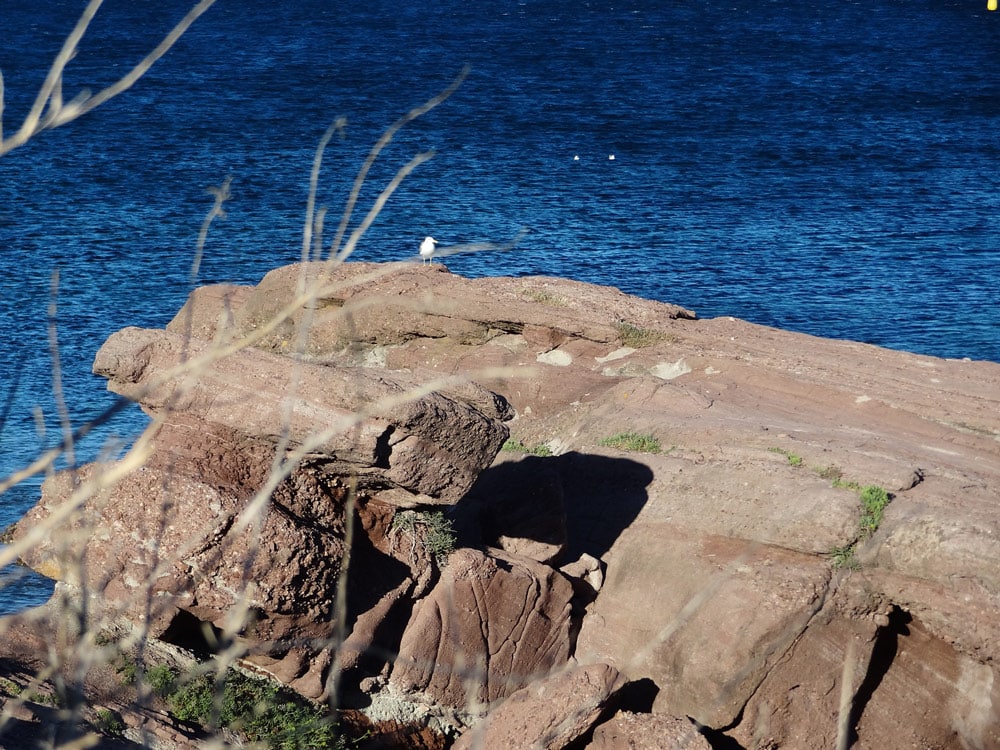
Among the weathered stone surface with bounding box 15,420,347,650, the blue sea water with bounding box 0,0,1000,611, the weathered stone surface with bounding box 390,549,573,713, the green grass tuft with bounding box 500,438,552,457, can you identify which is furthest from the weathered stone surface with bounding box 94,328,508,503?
the blue sea water with bounding box 0,0,1000,611

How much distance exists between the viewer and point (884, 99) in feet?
177

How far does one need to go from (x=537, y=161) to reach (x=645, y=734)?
34.0 metres

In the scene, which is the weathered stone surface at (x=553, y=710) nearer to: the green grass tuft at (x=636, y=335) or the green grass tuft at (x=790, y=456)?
the green grass tuft at (x=790, y=456)

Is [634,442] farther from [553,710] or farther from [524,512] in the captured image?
[553,710]

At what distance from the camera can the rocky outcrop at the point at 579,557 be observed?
37.2ft

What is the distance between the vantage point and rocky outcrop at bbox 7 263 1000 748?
1133cm

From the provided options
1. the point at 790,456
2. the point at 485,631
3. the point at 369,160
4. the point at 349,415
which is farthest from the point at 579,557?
the point at 369,160

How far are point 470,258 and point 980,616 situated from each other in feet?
76.0

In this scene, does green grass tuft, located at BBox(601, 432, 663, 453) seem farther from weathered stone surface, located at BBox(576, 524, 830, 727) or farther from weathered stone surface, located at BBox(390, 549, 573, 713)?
weathered stone surface, located at BBox(390, 549, 573, 713)

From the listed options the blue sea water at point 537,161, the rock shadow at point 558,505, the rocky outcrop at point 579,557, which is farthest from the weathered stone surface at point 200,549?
the blue sea water at point 537,161

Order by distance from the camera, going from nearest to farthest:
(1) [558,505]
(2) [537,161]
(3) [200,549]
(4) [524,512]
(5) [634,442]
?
(3) [200,549] < (1) [558,505] < (4) [524,512] < (5) [634,442] < (2) [537,161]

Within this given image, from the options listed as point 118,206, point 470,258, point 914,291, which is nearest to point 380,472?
point 470,258

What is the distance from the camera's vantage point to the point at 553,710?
11.8 m

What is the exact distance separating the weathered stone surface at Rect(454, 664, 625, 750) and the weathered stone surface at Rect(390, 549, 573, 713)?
2.12ft
